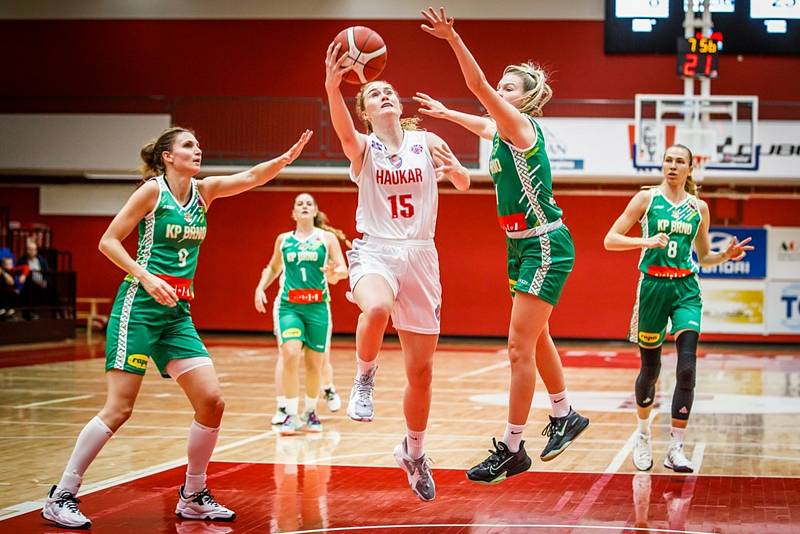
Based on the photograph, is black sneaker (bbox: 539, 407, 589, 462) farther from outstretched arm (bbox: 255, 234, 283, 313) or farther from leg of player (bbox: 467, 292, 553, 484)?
outstretched arm (bbox: 255, 234, 283, 313)

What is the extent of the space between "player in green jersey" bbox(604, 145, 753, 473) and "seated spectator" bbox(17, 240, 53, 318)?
1385cm

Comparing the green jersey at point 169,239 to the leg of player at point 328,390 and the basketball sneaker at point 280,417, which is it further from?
the leg of player at point 328,390

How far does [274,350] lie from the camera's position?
→ 61.5ft

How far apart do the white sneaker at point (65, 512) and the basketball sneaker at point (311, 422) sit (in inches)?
150

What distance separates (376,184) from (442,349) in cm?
1407

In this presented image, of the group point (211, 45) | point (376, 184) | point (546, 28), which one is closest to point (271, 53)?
point (211, 45)

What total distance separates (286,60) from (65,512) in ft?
60.4

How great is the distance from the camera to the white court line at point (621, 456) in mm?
7211

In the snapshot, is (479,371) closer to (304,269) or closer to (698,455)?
(304,269)

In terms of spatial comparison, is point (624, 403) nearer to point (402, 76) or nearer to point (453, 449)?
point (453, 449)

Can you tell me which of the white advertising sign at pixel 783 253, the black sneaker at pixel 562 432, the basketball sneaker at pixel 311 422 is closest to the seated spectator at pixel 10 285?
the basketball sneaker at pixel 311 422

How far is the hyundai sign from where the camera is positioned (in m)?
20.2

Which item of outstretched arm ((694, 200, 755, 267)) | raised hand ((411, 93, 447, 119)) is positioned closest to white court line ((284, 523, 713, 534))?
raised hand ((411, 93, 447, 119))

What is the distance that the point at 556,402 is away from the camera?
5.76 metres
